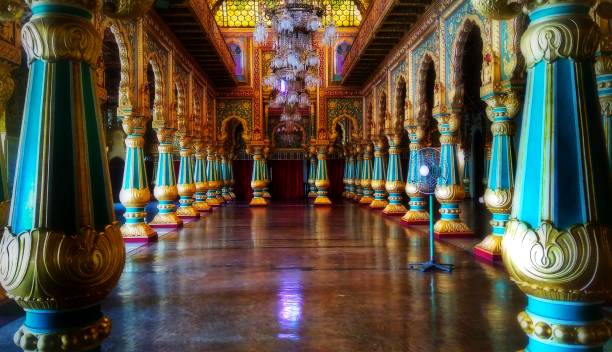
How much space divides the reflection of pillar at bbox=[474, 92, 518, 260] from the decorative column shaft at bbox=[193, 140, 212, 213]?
31.2 ft

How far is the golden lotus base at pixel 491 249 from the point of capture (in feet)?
19.3

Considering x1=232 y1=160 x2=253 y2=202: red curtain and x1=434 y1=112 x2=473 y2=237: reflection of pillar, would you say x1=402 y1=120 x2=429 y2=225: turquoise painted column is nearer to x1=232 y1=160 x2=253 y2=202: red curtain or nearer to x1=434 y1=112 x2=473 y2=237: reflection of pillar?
x1=434 y1=112 x2=473 y2=237: reflection of pillar

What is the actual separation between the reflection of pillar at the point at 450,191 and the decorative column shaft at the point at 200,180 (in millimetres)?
8017

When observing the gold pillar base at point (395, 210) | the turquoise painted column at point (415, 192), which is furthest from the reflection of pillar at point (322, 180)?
the turquoise painted column at point (415, 192)

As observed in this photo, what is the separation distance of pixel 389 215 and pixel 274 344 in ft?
31.5

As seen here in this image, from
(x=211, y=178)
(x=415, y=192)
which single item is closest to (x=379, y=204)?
(x=415, y=192)

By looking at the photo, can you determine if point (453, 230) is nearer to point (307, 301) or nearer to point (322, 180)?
point (307, 301)

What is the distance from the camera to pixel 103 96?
9203mm

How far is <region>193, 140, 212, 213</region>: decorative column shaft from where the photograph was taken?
14.1 metres

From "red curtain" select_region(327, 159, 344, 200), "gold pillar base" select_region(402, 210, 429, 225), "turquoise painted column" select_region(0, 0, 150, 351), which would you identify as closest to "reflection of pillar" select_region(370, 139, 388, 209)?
"gold pillar base" select_region(402, 210, 429, 225)

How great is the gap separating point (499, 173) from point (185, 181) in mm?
8075

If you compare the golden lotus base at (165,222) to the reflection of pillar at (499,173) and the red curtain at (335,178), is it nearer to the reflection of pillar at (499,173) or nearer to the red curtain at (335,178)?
the reflection of pillar at (499,173)

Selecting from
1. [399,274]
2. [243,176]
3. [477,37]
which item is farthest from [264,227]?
[243,176]

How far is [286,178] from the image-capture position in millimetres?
23641
